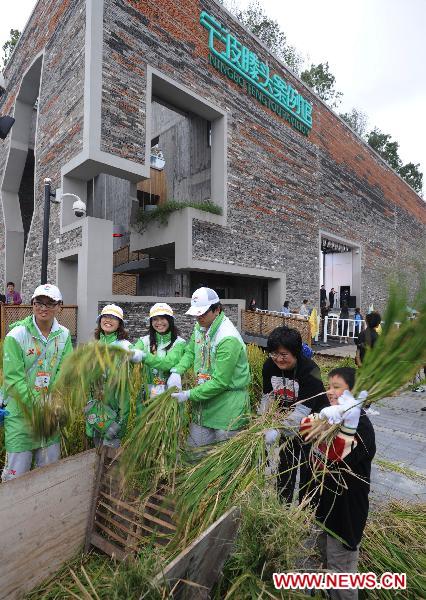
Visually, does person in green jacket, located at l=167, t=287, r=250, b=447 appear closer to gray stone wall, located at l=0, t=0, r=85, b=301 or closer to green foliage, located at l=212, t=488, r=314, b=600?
green foliage, located at l=212, t=488, r=314, b=600

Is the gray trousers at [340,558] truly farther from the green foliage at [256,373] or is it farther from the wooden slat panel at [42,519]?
the green foliage at [256,373]

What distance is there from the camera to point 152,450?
5.98ft

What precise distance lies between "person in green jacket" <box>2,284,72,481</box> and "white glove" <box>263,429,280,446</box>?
50.8 inches

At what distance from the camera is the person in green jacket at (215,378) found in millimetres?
2406

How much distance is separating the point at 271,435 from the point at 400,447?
342cm

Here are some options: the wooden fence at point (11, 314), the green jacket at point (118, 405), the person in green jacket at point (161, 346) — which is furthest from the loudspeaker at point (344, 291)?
the green jacket at point (118, 405)

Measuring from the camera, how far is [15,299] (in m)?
9.13

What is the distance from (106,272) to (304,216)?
939 centimetres

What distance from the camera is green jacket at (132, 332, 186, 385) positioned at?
276 cm

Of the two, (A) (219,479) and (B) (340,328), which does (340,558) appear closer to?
(A) (219,479)

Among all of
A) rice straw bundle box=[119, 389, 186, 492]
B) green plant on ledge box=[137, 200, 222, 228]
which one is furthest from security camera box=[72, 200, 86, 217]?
rice straw bundle box=[119, 389, 186, 492]

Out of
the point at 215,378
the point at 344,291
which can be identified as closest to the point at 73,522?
the point at 215,378

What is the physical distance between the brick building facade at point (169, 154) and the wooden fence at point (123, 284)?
110 cm

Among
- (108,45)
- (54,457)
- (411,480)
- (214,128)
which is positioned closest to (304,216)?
(214,128)
